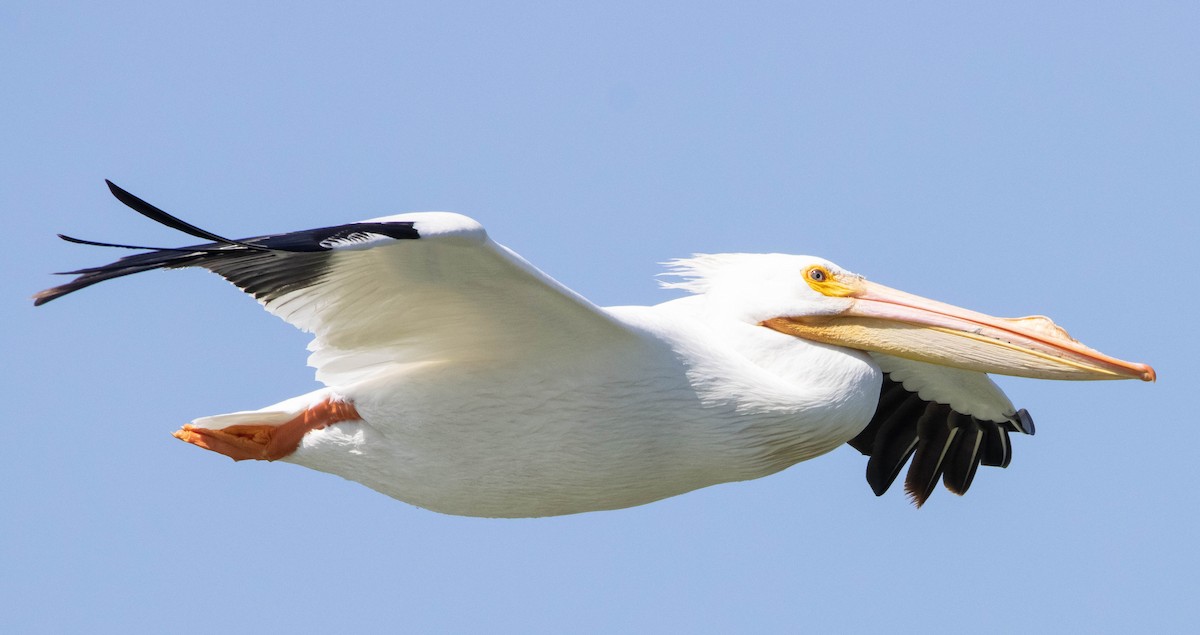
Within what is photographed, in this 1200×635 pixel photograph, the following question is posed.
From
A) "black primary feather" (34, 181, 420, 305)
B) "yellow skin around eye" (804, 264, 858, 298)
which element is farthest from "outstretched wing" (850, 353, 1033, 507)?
"black primary feather" (34, 181, 420, 305)

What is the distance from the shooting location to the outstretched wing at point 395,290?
7496mm

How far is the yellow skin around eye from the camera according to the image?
31.3 ft

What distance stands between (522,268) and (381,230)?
81 centimetres

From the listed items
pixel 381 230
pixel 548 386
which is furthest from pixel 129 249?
pixel 548 386

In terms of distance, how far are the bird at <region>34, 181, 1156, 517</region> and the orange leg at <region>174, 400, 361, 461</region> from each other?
11mm

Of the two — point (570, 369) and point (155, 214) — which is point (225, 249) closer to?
point (155, 214)

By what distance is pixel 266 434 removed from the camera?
9508mm

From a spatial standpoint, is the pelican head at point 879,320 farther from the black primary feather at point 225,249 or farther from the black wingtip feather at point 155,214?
the black wingtip feather at point 155,214

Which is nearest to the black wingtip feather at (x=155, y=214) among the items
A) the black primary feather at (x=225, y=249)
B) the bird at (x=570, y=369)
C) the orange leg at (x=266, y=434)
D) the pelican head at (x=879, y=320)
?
the black primary feather at (x=225, y=249)

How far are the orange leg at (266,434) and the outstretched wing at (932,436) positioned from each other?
396cm

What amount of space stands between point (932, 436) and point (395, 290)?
4.67 metres

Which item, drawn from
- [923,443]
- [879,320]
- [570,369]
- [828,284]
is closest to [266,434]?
[570,369]

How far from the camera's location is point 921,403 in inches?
456

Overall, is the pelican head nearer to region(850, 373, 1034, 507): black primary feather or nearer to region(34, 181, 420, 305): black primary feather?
region(850, 373, 1034, 507): black primary feather
